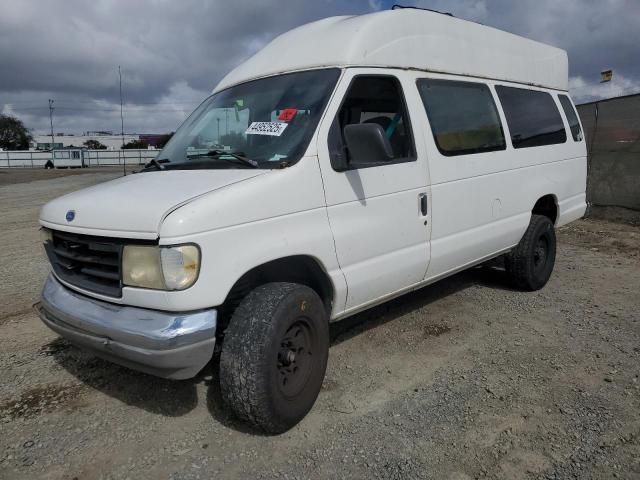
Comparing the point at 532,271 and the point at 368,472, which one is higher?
the point at 532,271

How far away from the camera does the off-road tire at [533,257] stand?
536 centimetres

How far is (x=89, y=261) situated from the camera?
2.97 m

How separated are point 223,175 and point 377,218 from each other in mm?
1097

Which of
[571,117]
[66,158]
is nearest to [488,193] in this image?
[571,117]

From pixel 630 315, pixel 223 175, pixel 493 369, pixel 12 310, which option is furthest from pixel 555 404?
pixel 12 310

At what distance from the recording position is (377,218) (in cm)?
352

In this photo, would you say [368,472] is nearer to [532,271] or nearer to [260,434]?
[260,434]

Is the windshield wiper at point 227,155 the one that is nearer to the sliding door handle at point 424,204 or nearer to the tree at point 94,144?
the sliding door handle at point 424,204

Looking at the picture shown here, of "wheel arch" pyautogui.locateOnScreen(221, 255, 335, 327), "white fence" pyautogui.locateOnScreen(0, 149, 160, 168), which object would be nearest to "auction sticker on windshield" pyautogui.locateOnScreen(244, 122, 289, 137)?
"wheel arch" pyautogui.locateOnScreen(221, 255, 335, 327)

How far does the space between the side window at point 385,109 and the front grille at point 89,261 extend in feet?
5.64

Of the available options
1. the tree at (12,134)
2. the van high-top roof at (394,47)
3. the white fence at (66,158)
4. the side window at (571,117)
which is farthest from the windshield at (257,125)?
the tree at (12,134)

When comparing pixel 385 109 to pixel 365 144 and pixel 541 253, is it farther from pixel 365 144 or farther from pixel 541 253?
pixel 541 253

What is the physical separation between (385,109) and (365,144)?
2.73 ft

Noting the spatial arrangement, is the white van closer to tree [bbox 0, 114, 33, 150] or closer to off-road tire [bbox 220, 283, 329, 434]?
off-road tire [bbox 220, 283, 329, 434]
